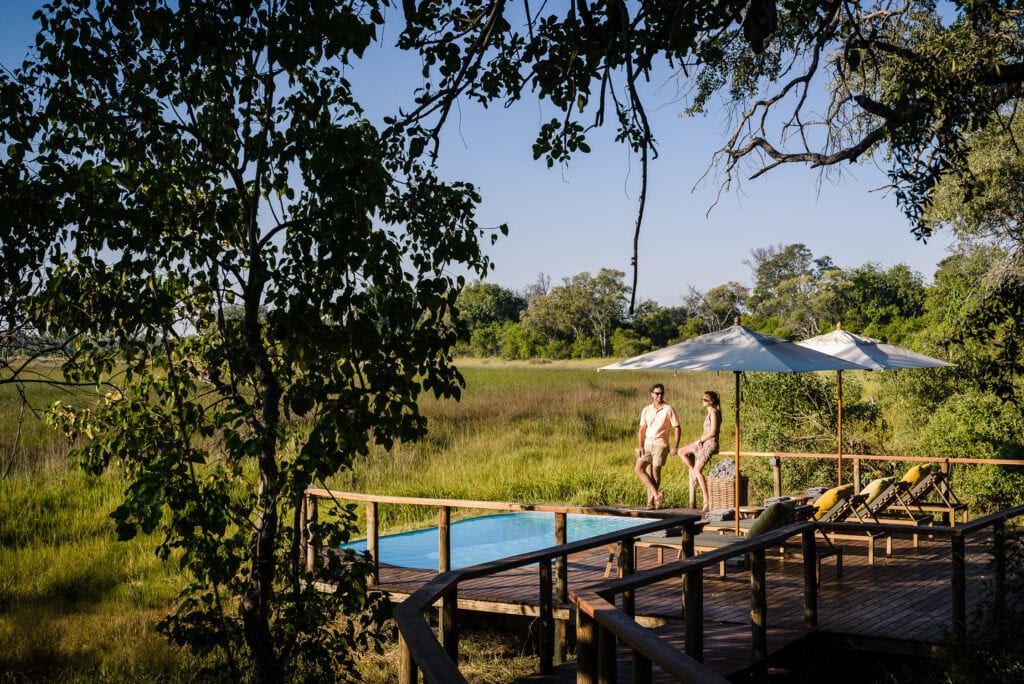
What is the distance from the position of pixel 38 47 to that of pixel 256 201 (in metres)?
1.32

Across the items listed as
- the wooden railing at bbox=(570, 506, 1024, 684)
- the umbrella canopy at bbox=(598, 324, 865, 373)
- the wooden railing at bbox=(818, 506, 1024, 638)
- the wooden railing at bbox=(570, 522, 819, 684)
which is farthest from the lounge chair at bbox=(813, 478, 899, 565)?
the wooden railing at bbox=(570, 522, 819, 684)

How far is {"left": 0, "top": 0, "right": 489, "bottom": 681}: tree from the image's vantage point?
14.0 ft

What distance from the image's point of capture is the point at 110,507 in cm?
1367

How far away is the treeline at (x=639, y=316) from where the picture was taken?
2832 inches

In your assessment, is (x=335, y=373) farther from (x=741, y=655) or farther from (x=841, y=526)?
(x=841, y=526)

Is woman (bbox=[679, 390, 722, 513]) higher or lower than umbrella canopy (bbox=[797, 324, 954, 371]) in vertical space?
lower

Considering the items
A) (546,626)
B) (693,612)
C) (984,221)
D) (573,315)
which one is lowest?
(546,626)

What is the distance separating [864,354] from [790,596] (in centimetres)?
342

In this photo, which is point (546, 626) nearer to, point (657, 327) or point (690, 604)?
point (690, 604)

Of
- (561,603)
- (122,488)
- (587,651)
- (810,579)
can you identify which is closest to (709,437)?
(561,603)

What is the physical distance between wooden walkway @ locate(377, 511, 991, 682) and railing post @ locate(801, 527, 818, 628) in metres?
0.08

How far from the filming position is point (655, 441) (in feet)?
36.8

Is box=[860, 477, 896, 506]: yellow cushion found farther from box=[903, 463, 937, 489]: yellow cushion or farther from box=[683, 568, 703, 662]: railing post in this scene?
box=[683, 568, 703, 662]: railing post

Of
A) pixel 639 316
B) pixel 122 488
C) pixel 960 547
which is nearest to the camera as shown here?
pixel 960 547
